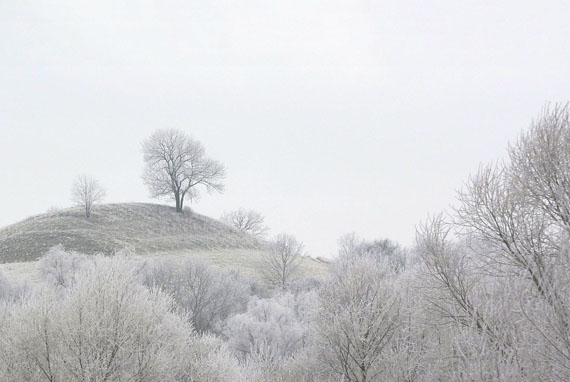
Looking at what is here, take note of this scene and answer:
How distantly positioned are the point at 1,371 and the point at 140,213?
180 ft

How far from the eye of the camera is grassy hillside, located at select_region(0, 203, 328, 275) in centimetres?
5016

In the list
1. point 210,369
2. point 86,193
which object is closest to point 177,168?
point 86,193

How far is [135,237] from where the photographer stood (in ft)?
185

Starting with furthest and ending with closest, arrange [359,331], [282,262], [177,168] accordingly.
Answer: [177,168], [282,262], [359,331]

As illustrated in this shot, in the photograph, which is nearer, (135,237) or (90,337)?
(90,337)

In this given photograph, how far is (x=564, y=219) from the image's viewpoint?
11070 millimetres

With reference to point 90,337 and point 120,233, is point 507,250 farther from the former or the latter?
point 120,233

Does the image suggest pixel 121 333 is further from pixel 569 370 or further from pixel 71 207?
pixel 71 207

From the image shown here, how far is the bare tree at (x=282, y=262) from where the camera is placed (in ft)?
150

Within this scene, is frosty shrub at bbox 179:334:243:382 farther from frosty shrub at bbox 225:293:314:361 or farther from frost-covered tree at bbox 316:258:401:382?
frosty shrub at bbox 225:293:314:361

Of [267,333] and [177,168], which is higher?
[177,168]

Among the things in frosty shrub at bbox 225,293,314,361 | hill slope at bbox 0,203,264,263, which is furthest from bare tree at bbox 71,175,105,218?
frosty shrub at bbox 225,293,314,361

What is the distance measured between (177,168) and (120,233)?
1774cm

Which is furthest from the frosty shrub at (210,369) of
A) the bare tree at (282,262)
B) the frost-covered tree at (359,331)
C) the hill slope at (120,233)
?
the hill slope at (120,233)
